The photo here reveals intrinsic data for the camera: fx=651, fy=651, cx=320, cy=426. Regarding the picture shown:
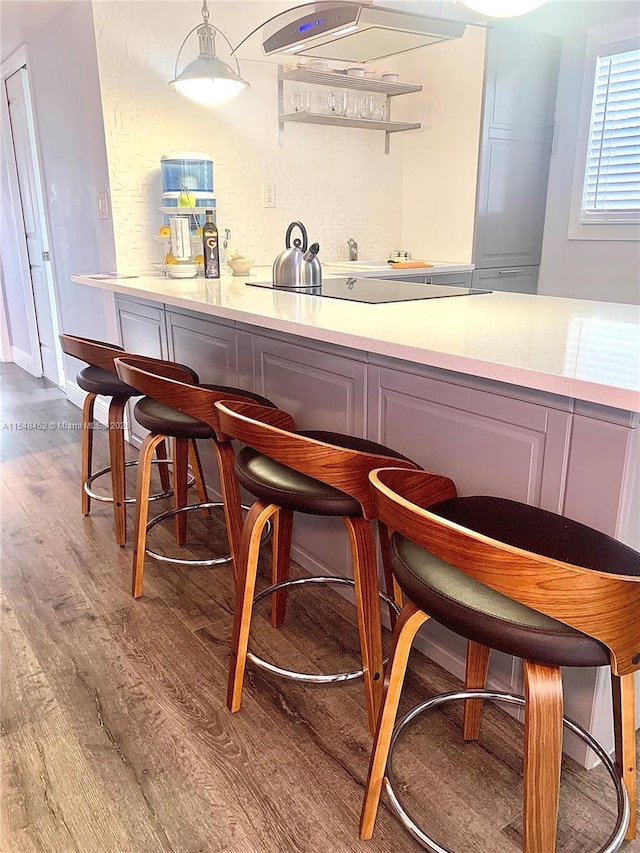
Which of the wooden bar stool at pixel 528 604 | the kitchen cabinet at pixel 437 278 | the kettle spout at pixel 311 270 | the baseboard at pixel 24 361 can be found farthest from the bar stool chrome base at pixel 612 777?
the baseboard at pixel 24 361

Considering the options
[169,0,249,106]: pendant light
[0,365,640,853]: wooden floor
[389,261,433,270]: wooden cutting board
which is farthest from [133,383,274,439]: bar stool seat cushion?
[389,261,433,270]: wooden cutting board

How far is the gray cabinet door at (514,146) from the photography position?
362 cm

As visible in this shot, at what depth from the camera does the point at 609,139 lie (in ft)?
11.8

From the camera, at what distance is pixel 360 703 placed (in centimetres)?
169

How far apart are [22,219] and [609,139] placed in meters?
4.03

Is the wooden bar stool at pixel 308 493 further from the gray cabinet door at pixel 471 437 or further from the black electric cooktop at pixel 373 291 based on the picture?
the black electric cooktop at pixel 373 291

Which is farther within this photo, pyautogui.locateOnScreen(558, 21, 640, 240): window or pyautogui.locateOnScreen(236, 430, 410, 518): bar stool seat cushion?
pyautogui.locateOnScreen(558, 21, 640, 240): window

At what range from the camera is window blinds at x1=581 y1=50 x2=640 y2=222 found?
3.47 meters

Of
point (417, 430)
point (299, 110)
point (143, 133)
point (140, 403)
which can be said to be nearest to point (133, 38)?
point (143, 133)

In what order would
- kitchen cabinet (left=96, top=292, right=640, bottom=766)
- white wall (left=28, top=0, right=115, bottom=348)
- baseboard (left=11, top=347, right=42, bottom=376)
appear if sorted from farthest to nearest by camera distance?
baseboard (left=11, top=347, right=42, bottom=376) → white wall (left=28, top=0, right=115, bottom=348) → kitchen cabinet (left=96, top=292, right=640, bottom=766)

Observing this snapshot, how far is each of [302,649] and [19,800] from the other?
0.78 meters

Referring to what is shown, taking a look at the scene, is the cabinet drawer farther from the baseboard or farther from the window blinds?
the baseboard

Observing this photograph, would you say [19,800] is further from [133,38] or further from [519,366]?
[133,38]

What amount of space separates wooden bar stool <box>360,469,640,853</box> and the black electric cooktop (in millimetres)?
1064
